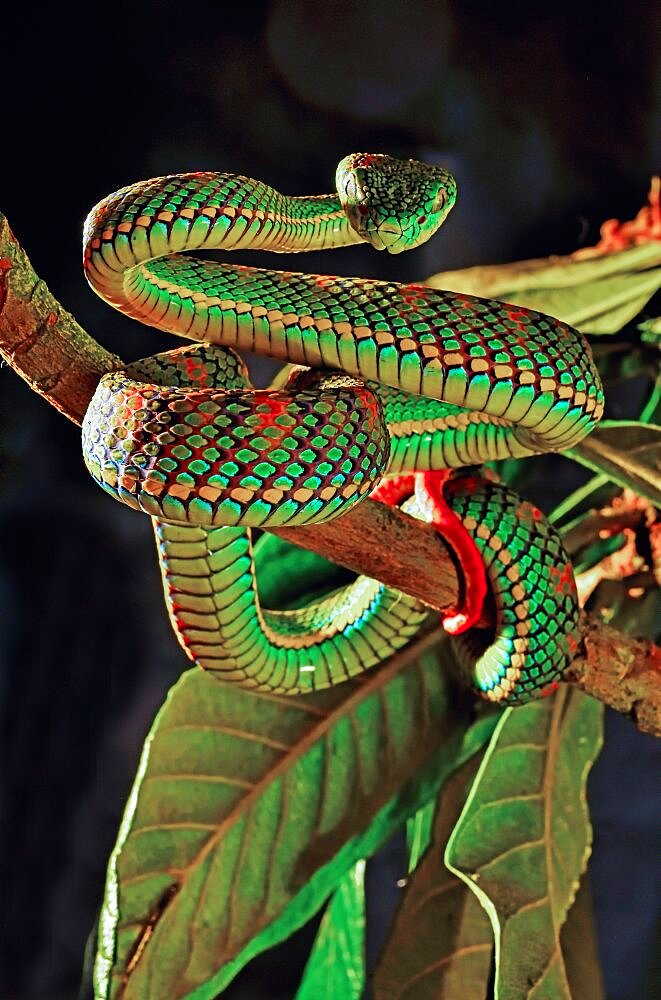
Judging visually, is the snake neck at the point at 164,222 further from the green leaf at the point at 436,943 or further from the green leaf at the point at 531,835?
the green leaf at the point at 436,943

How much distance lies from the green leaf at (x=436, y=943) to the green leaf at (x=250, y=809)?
8 cm

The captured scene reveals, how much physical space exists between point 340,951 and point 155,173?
1.08m

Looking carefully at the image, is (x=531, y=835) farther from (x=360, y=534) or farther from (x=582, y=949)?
(x=360, y=534)

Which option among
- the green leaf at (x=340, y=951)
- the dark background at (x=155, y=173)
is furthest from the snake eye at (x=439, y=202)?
the green leaf at (x=340, y=951)

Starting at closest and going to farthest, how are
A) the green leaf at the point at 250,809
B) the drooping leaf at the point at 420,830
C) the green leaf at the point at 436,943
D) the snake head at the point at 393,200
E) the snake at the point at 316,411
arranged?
the snake at the point at 316,411 → the snake head at the point at 393,200 → the green leaf at the point at 250,809 → the green leaf at the point at 436,943 → the drooping leaf at the point at 420,830

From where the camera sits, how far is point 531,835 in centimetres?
113

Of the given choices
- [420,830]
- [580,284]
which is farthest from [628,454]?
[420,830]

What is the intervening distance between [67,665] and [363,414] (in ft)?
2.66

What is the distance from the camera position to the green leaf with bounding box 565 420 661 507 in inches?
44.9

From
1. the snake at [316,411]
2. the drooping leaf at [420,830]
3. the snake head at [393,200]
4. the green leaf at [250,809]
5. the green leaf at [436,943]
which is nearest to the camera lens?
the snake at [316,411]

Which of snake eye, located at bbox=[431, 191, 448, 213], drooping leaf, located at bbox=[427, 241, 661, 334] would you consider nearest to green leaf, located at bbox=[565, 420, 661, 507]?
drooping leaf, located at bbox=[427, 241, 661, 334]

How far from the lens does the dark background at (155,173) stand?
4.20 ft

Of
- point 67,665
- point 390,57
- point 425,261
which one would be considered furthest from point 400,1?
point 67,665

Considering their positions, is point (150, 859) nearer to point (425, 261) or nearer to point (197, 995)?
point (197, 995)
